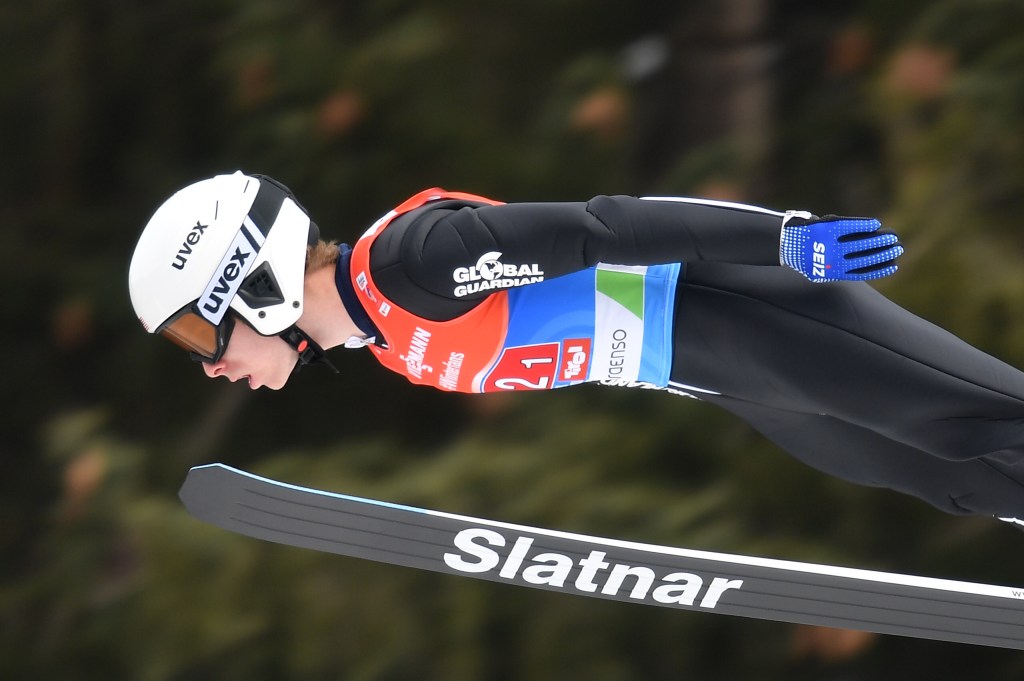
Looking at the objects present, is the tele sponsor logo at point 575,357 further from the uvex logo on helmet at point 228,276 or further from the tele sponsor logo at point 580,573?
the uvex logo on helmet at point 228,276

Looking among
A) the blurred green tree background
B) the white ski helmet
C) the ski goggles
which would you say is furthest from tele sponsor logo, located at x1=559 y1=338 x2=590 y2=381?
the blurred green tree background

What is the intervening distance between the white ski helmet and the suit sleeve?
0.22 metres

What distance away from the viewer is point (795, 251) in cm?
174

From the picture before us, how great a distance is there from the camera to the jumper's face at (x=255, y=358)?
1.91m

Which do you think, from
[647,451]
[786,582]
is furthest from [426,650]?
[786,582]

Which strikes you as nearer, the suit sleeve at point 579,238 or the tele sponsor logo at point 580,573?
the suit sleeve at point 579,238

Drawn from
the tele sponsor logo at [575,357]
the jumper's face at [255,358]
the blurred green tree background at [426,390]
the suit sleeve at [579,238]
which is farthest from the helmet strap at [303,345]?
the blurred green tree background at [426,390]

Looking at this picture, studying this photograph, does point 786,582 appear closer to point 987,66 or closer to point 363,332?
point 363,332

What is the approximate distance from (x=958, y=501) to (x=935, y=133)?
1.39m

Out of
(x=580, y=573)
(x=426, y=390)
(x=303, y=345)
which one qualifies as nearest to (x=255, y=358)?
(x=303, y=345)

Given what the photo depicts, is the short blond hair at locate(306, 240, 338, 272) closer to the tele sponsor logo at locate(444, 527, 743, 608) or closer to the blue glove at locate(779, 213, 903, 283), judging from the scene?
the tele sponsor logo at locate(444, 527, 743, 608)

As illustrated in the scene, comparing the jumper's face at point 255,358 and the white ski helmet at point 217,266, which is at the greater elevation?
the white ski helmet at point 217,266

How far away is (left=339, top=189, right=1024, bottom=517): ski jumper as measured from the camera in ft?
5.86

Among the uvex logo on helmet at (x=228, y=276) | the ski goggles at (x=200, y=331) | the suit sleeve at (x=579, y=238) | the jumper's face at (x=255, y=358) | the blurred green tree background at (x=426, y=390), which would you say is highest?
the suit sleeve at (x=579, y=238)
